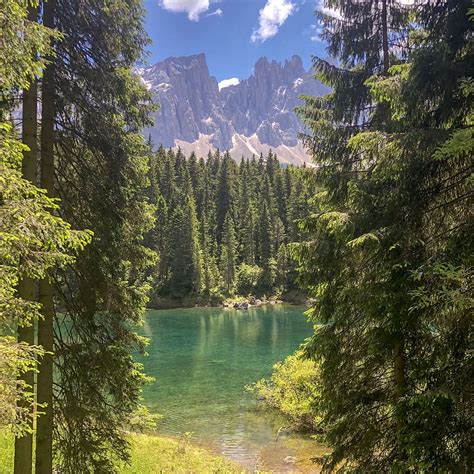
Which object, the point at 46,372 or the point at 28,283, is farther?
the point at 46,372

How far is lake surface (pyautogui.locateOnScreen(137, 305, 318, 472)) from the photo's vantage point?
14.5 m

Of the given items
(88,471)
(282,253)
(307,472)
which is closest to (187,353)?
(307,472)

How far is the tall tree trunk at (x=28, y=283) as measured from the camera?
18.6 feet

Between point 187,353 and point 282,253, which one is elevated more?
point 282,253

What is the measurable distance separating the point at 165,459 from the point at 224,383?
35.7ft

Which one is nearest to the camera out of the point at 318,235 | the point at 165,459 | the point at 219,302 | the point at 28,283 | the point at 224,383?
the point at 28,283

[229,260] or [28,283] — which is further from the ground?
[229,260]

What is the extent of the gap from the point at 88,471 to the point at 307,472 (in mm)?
7786

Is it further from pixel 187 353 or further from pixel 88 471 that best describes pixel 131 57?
pixel 187 353

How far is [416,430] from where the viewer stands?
4.96 m

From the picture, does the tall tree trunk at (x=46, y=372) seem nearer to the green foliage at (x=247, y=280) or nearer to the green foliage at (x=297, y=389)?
the green foliage at (x=297, y=389)

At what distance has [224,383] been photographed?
75.7 feet

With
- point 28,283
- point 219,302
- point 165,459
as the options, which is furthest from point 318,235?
point 219,302

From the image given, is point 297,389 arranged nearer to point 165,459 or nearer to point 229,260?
point 165,459
